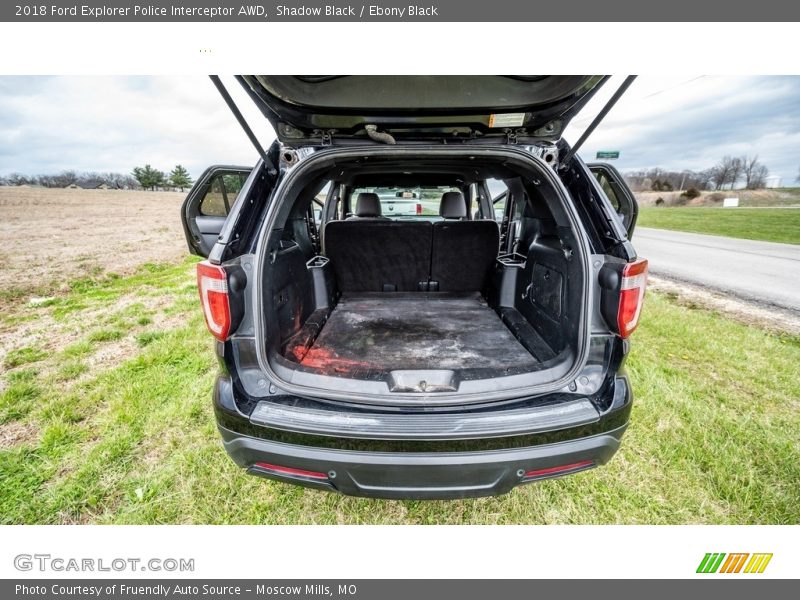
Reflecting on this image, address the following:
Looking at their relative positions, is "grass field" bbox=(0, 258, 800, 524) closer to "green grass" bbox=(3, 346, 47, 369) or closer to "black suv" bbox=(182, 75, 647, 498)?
"green grass" bbox=(3, 346, 47, 369)

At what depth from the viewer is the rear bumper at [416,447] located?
114 centimetres

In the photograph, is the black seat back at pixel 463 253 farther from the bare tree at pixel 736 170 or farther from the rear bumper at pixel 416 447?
the bare tree at pixel 736 170

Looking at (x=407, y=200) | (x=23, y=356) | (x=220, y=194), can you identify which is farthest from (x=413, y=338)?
(x=23, y=356)

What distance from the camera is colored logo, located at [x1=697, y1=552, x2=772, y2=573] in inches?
54.6

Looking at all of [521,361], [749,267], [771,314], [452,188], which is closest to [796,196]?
[749,267]

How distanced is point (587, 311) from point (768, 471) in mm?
1439

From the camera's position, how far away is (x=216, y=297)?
1225 mm

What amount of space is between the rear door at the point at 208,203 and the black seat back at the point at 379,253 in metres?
0.88

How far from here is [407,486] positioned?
1.16 meters

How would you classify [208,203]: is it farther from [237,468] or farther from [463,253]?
[463,253]

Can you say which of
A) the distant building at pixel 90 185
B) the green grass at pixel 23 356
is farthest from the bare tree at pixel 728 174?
the distant building at pixel 90 185

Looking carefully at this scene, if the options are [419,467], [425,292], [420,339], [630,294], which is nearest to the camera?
[419,467]

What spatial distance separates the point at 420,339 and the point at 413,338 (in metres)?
0.05

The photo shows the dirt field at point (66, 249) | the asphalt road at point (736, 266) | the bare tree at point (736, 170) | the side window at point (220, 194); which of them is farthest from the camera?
the bare tree at point (736, 170)
